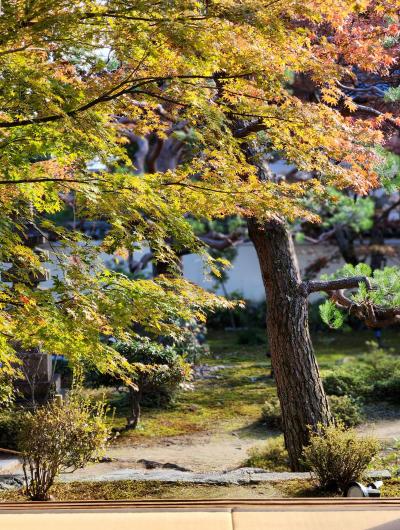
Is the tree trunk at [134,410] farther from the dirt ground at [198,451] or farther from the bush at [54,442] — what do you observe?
the bush at [54,442]

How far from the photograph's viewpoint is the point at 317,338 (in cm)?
1945

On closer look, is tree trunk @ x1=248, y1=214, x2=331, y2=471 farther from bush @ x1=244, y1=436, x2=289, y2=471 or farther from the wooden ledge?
the wooden ledge

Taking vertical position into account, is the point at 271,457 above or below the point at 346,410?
below

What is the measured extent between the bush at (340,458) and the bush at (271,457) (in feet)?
6.05

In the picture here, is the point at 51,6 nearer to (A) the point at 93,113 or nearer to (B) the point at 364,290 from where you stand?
(A) the point at 93,113

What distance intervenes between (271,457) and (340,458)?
2403 millimetres

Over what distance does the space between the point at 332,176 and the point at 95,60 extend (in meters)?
2.41

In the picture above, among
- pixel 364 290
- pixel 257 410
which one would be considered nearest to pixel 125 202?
pixel 364 290

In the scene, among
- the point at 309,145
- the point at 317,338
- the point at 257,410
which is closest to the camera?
the point at 309,145

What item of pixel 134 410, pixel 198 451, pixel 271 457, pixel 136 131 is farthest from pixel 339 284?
pixel 134 410

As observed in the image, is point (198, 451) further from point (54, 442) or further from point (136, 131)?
point (136, 131)

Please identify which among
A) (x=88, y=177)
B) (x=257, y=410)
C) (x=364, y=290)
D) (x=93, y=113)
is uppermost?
(x=93, y=113)

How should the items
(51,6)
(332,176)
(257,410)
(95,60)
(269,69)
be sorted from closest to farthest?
1. (51,6)
2. (95,60)
3. (269,69)
4. (332,176)
5. (257,410)

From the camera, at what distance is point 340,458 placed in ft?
21.6
